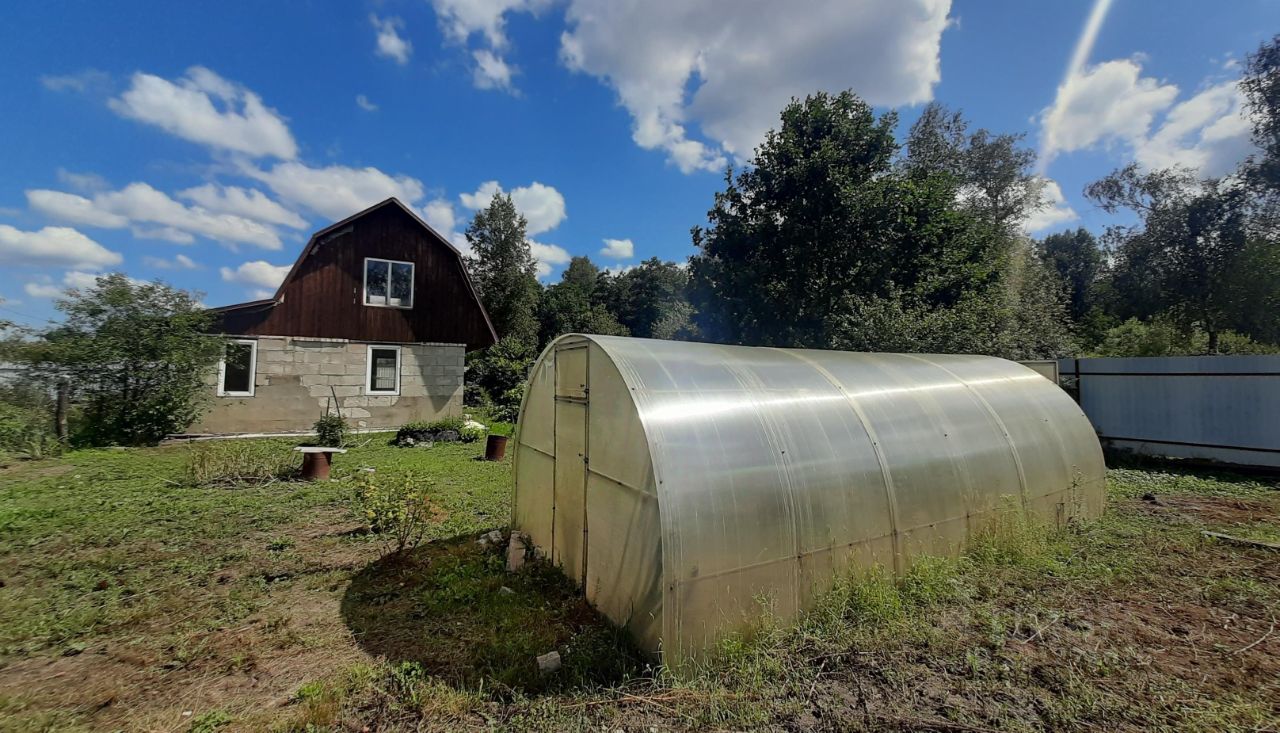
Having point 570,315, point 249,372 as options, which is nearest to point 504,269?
point 570,315

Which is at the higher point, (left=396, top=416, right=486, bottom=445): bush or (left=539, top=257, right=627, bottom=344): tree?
(left=539, top=257, right=627, bottom=344): tree

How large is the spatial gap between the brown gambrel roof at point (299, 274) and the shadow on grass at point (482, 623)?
11280mm

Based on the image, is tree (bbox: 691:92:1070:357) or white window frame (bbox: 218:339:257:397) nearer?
white window frame (bbox: 218:339:257:397)

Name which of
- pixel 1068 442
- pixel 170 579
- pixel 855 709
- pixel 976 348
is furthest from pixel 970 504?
pixel 976 348

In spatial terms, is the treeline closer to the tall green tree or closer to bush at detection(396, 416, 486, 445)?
the tall green tree

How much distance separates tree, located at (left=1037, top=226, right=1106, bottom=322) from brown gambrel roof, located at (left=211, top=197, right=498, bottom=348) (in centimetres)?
4333

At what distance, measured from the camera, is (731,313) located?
2041cm

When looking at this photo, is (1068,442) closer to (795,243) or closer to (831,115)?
(795,243)

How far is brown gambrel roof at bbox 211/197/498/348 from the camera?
42.2ft

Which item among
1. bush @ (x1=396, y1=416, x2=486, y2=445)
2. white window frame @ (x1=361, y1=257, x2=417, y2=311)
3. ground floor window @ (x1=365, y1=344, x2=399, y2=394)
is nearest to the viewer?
bush @ (x1=396, y1=416, x2=486, y2=445)

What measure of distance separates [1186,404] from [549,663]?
1336 cm

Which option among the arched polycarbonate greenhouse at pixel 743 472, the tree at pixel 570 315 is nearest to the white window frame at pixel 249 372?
the arched polycarbonate greenhouse at pixel 743 472

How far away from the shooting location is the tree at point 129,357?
1057 cm

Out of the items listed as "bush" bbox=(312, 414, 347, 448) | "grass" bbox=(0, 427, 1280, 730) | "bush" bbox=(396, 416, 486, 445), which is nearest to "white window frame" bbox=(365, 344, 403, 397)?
"bush" bbox=(396, 416, 486, 445)
